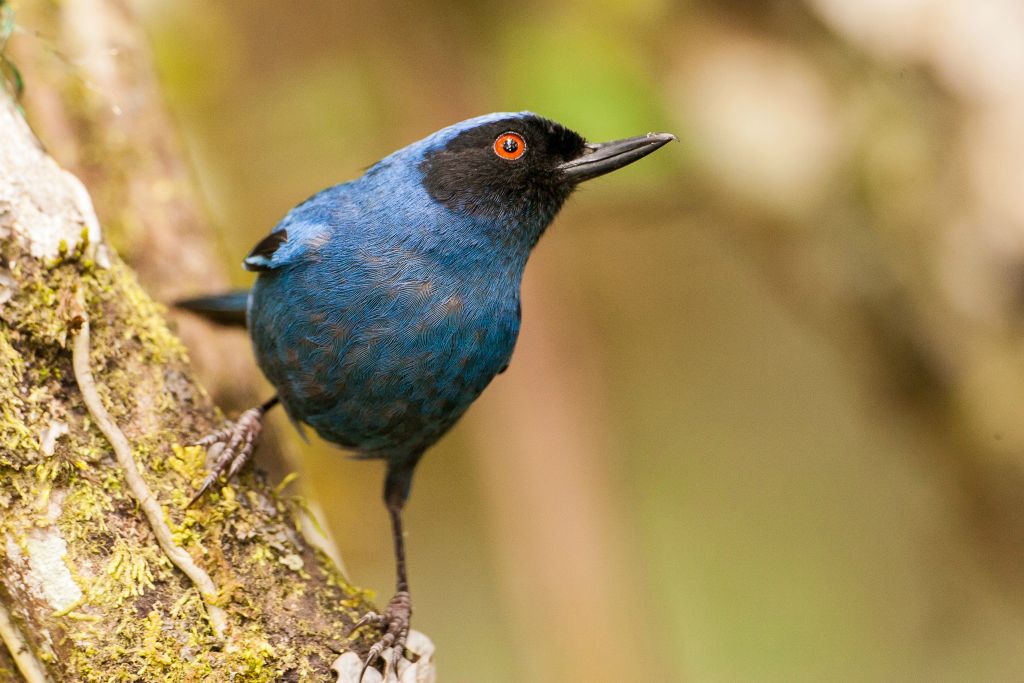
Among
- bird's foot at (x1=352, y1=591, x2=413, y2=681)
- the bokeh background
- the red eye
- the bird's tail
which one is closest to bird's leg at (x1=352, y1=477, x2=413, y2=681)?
bird's foot at (x1=352, y1=591, x2=413, y2=681)

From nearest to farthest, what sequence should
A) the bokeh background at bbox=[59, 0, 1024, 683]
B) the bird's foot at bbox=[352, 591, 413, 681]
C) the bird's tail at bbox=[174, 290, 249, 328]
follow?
the bird's foot at bbox=[352, 591, 413, 681] → the bird's tail at bbox=[174, 290, 249, 328] → the bokeh background at bbox=[59, 0, 1024, 683]

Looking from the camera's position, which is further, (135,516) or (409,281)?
(409,281)

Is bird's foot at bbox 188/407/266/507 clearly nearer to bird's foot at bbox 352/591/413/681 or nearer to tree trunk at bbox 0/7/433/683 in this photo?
tree trunk at bbox 0/7/433/683

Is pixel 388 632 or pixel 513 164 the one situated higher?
pixel 513 164

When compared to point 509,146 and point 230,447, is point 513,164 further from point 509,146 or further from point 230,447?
point 230,447

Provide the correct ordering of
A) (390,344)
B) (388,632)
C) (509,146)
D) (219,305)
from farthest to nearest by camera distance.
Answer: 1. (219,305)
2. (509,146)
3. (390,344)
4. (388,632)

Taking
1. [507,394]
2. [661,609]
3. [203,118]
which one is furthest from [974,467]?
[203,118]

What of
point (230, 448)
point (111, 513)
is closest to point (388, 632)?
point (230, 448)

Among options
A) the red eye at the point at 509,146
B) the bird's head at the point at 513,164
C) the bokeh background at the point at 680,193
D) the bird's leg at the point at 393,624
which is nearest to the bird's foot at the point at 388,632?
the bird's leg at the point at 393,624
